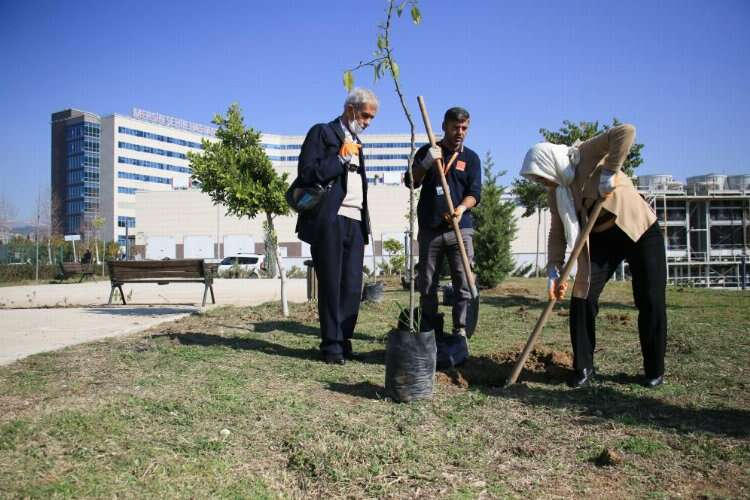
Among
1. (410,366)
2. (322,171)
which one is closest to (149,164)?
(322,171)

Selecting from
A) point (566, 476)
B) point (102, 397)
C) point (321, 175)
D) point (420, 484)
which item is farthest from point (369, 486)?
point (321, 175)

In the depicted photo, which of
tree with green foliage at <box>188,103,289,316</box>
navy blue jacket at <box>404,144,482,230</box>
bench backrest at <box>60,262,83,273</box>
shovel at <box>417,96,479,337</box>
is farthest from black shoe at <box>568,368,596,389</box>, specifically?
bench backrest at <box>60,262,83,273</box>

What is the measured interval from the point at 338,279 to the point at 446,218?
1036 millimetres

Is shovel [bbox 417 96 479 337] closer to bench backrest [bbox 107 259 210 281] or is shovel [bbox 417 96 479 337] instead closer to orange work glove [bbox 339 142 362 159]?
orange work glove [bbox 339 142 362 159]

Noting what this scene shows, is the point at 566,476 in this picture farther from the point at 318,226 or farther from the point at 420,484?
the point at 318,226

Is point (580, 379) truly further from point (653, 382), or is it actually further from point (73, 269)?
point (73, 269)

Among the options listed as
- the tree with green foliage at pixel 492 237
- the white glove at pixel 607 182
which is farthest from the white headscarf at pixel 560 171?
the tree with green foliage at pixel 492 237

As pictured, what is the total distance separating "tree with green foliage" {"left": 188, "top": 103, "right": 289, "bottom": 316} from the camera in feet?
24.7

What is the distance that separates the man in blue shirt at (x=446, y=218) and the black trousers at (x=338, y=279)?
590mm

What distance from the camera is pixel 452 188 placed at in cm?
500

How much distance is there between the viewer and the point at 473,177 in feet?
16.5

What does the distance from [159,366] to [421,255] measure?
90.6 inches

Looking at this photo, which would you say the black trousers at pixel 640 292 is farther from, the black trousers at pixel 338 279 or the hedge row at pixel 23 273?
the hedge row at pixel 23 273

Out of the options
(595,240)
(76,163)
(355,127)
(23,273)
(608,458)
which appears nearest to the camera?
(608,458)
